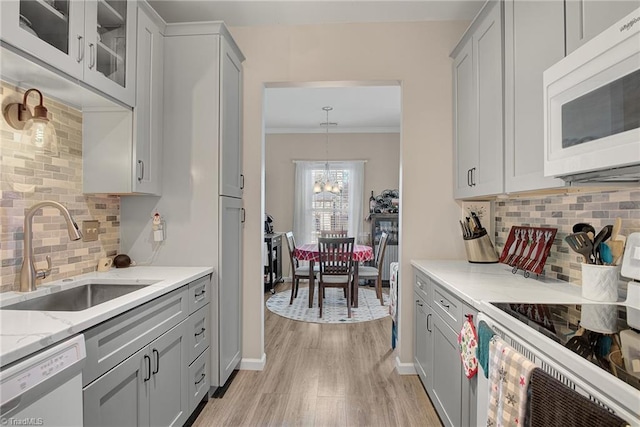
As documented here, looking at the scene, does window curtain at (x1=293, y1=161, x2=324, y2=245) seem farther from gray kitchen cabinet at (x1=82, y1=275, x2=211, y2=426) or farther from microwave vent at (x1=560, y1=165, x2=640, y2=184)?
microwave vent at (x1=560, y1=165, x2=640, y2=184)

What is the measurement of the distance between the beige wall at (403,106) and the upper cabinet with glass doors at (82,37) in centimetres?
95

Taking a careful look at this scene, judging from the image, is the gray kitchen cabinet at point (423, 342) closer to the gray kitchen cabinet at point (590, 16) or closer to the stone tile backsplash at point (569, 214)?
the stone tile backsplash at point (569, 214)

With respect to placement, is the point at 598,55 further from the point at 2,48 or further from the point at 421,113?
the point at 2,48

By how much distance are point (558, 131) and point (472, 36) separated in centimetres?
127

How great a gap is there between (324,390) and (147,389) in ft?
4.14

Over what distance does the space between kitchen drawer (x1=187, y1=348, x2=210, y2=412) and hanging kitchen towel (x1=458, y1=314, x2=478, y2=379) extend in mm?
1425

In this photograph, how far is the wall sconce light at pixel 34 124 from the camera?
1.47m

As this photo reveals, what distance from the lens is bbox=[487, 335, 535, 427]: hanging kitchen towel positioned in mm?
926

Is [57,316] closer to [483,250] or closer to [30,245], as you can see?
[30,245]

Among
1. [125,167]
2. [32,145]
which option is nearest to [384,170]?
[125,167]

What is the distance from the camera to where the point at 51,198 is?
66.1 inches

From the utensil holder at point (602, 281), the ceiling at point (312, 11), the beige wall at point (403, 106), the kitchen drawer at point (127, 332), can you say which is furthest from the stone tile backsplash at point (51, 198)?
the utensil holder at point (602, 281)

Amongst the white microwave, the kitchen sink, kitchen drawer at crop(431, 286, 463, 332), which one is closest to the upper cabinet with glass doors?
→ the kitchen sink

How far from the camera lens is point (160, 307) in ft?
5.10
